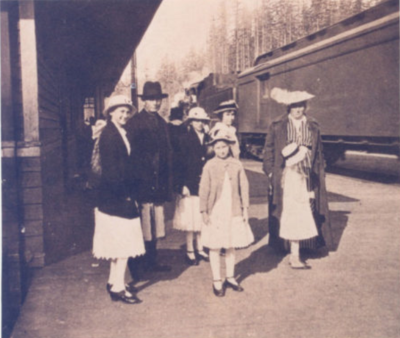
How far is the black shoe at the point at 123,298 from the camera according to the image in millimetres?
3527

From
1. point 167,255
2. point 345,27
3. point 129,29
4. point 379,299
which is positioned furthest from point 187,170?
point 345,27

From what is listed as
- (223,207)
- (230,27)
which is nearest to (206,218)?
(223,207)

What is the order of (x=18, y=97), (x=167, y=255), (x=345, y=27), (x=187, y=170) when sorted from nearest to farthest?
(x=18, y=97)
(x=187, y=170)
(x=167, y=255)
(x=345, y=27)

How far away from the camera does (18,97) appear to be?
13.3 feet

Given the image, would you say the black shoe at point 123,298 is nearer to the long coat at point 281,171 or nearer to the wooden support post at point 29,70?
the wooden support post at point 29,70

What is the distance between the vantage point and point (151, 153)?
4.17 meters

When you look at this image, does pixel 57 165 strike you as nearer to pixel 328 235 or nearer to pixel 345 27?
pixel 328 235

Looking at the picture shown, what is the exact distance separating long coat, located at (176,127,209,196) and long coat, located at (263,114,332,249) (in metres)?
0.69

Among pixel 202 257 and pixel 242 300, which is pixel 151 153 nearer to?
pixel 202 257

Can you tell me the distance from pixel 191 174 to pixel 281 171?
88cm

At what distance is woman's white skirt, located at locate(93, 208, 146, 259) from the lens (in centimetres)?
352

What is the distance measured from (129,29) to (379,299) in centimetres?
426

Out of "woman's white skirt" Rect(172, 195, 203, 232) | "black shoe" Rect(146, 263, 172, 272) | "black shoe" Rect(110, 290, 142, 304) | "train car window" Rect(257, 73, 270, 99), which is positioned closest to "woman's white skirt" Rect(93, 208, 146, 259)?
"black shoe" Rect(110, 290, 142, 304)

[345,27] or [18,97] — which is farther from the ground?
[345,27]
